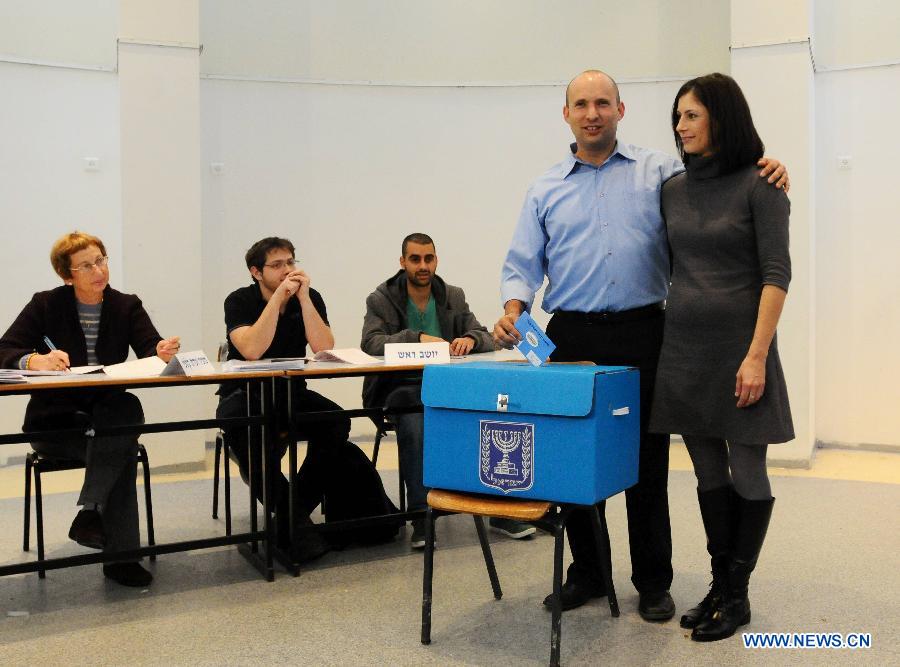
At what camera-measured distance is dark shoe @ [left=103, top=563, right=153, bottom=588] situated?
2842 millimetres

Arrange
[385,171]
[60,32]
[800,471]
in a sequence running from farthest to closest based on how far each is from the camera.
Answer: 1. [385,171]
2. [60,32]
3. [800,471]

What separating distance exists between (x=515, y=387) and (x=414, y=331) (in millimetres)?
1494

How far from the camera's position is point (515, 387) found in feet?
7.07

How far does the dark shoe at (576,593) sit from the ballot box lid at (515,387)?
27.6 inches

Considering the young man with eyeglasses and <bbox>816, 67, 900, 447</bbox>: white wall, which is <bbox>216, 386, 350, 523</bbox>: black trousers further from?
<bbox>816, 67, 900, 447</bbox>: white wall

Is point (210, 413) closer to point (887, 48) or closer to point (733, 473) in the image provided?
point (733, 473)

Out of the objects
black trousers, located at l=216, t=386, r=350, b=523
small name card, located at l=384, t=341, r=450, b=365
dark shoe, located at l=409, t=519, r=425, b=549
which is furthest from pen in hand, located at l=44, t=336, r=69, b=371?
dark shoe, located at l=409, t=519, r=425, b=549

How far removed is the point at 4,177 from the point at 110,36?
985 mm

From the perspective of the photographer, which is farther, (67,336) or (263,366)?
(67,336)

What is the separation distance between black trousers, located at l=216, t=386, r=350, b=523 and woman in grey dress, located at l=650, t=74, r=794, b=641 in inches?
52.5

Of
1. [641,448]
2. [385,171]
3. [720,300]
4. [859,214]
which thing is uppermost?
[385,171]

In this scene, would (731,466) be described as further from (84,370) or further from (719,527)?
(84,370)

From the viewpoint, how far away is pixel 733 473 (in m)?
2.27

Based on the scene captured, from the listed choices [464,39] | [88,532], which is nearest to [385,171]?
[464,39]
